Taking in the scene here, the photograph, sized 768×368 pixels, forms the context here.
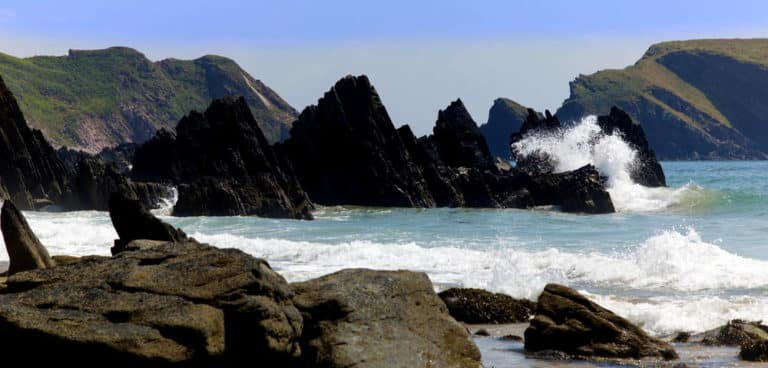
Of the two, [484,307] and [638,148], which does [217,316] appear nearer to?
[484,307]

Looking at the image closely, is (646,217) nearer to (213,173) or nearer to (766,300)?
(213,173)

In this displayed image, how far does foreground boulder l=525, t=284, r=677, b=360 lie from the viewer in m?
13.5

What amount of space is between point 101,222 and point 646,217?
26.5m

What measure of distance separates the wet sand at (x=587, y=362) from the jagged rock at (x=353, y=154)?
49620 mm

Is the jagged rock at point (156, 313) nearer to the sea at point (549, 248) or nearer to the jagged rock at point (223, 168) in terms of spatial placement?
the sea at point (549, 248)

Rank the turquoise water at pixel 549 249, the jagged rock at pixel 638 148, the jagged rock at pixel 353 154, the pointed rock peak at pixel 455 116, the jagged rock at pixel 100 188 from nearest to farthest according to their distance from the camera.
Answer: the turquoise water at pixel 549 249 → the jagged rock at pixel 100 188 → the jagged rock at pixel 353 154 → the jagged rock at pixel 638 148 → the pointed rock peak at pixel 455 116

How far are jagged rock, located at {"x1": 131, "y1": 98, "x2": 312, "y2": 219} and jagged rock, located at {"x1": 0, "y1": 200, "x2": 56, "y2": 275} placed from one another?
38025mm

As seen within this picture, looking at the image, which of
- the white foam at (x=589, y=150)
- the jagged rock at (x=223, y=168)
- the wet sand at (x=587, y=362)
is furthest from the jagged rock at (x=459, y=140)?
the wet sand at (x=587, y=362)

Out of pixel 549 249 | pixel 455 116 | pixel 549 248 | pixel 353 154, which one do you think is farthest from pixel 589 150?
pixel 549 249

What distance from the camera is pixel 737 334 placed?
14.5 meters

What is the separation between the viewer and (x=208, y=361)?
9.41 meters

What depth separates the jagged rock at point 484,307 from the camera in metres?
17.0

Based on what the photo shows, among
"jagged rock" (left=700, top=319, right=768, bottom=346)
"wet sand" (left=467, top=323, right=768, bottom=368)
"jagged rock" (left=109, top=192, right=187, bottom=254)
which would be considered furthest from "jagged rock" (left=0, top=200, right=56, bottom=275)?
"jagged rock" (left=700, top=319, right=768, bottom=346)

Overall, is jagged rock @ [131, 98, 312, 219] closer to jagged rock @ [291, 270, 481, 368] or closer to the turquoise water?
the turquoise water
